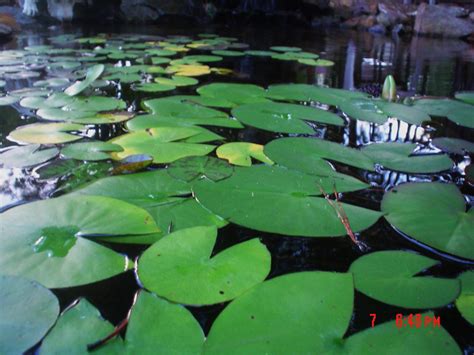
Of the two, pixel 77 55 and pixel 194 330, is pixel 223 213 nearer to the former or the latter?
pixel 194 330

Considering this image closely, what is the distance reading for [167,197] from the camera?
2.68ft

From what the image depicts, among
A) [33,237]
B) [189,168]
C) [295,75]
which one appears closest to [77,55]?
[295,75]

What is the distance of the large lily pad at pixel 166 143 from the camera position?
3.43 ft

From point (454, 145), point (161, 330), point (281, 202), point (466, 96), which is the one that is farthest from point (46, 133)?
point (466, 96)

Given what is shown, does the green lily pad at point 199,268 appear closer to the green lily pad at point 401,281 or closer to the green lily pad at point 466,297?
the green lily pad at point 401,281

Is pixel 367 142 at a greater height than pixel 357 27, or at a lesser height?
lesser

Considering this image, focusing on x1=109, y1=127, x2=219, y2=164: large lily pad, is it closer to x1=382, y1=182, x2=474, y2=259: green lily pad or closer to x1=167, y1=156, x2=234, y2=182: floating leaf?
x1=167, y1=156, x2=234, y2=182: floating leaf

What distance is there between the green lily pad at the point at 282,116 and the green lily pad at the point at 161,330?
34.2 inches

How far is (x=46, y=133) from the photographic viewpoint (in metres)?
1.19

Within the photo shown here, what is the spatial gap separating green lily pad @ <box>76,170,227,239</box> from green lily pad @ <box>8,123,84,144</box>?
0.38 meters

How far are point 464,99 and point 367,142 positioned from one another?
2.92 ft

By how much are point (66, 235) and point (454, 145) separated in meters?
1.20

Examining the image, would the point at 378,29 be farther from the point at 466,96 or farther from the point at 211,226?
the point at 211,226

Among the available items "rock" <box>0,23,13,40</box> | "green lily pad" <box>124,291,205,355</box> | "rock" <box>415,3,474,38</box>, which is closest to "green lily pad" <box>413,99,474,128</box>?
"green lily pad" <box>124,291,205,355</box>
